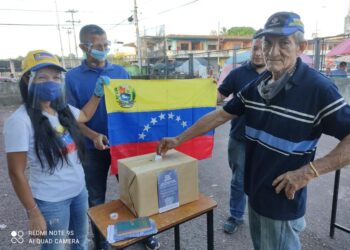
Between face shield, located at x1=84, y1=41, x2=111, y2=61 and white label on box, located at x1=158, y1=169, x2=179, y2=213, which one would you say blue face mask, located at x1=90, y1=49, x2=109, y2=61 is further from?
white label on box, located at x1=158, y1=169, x2=179, y2=213

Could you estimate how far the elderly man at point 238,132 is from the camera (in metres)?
2.41

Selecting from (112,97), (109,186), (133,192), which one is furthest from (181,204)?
(109,186)

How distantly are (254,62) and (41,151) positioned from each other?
1846 mm

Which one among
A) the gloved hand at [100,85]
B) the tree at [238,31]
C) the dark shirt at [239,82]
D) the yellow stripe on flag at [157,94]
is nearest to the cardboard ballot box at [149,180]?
the gloved hand at [100,85]

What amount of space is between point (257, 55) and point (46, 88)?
1.71 metres

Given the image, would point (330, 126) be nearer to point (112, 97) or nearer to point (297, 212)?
point (297, 212)

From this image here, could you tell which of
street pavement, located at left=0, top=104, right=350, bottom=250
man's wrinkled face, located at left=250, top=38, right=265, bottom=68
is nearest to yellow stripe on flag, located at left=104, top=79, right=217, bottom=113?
man's wrinkled face, located at left=250, top=38, right=265, bottom=68

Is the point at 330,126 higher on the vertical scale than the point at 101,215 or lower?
higher

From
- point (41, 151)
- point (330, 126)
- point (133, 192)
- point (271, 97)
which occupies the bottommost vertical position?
point (133, 192)

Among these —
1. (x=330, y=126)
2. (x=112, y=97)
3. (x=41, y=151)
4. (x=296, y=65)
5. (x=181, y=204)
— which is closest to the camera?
(x=330, y=126)

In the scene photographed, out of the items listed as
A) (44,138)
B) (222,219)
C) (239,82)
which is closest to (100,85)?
(44,138)

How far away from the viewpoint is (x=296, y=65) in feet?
4.39

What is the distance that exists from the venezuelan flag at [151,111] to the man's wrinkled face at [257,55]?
0.55 meters

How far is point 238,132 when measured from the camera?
2496mm
